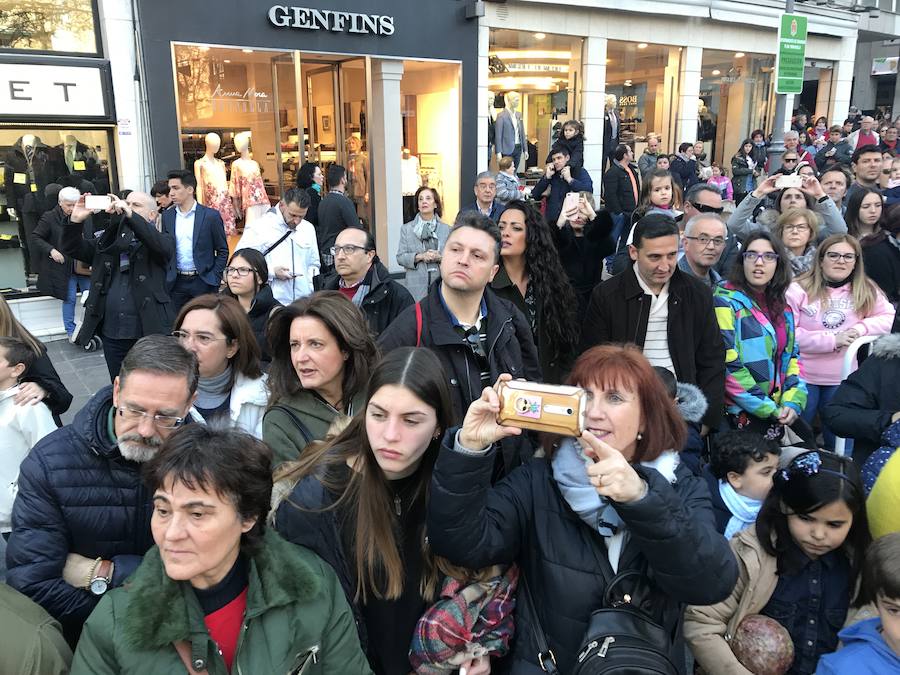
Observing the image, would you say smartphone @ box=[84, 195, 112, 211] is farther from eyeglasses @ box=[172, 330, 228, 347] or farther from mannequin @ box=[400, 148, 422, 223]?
mannequin @ box=[400, 148, 422, 223]

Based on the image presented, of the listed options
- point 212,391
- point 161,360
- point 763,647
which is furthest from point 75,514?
point 763,647

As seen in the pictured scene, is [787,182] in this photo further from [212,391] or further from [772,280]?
[212,391]

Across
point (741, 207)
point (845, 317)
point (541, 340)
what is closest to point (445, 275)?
point (541, 340)

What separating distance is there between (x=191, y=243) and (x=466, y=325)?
451 cm

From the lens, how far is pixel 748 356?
413 centimetres

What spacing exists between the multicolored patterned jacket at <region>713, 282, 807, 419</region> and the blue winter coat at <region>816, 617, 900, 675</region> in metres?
2.01

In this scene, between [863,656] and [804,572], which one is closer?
[863,656]

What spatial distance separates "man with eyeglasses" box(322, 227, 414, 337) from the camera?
4816 millimetres

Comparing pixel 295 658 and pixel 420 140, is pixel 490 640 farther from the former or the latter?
pixel 420 140

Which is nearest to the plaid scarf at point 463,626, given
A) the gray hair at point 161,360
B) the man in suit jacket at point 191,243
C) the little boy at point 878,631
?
the little boy at point 878,631

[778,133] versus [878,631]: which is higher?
[778,133]

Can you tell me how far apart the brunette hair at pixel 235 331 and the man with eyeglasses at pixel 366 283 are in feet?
4.07

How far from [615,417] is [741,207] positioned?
189 inches

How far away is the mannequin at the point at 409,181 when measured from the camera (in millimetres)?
12727
